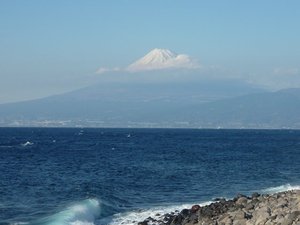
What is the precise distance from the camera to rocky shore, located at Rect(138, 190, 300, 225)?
73.8 ft

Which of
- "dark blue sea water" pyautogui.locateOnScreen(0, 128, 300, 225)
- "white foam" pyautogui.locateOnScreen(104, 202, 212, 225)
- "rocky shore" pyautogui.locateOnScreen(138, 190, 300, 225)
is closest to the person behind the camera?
"rocky shore" pyautogui.locateOnScreen(138, 190, 300, 225)

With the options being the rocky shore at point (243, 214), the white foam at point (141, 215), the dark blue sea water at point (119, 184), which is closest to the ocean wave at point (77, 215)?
the dark blue sea water at point (119, 184)

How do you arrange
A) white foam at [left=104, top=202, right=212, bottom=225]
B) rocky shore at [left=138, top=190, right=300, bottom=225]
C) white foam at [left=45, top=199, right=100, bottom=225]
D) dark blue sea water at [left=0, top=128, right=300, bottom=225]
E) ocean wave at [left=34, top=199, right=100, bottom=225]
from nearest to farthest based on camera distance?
rocky shore at [left=138, top=190, right=300, bottom=225], ocean wave at [left=34, top=199, right=100, bottom=225], white foam at [left=45, top=199, right=100, bottom=225], white foam at [left=104, top=202, right=212, bottom=225], dark blue sea water at [left=0, top=128, right=300, bottom=225]

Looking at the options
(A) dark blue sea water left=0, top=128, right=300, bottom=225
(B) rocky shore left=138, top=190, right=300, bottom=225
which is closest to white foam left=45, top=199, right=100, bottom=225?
(A) dark blue sea water left=0, top=128, right=300, bottom=225

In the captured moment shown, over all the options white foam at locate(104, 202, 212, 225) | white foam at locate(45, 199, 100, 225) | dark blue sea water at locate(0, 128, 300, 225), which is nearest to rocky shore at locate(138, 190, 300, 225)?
white foam at locate(104, 202, 212, 225)

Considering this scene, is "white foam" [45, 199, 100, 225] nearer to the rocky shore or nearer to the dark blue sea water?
the dark blue sea water

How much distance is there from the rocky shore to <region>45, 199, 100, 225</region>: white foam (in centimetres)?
353

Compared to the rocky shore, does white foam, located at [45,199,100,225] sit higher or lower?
lower

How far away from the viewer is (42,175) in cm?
5109

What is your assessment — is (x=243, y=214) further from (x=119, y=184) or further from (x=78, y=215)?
(x=119, y=184)

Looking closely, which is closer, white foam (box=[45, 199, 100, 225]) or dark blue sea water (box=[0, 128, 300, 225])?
white foam (box=[45, 199, 100, 225])

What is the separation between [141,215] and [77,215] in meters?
3.30

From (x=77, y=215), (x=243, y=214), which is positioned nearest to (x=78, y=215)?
(x=77, y=215)

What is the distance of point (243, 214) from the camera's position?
24500 mm
